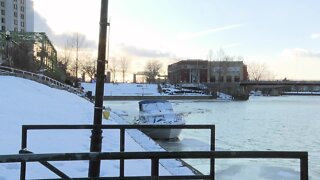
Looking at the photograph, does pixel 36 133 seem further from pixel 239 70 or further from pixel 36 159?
pixel 239 70

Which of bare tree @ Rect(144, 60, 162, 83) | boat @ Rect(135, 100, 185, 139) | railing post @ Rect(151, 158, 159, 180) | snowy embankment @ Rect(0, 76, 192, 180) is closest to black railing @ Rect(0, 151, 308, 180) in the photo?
railing post @ Rect(151, 158, 159, 180)

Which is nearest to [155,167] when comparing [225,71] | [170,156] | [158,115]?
[170,156]

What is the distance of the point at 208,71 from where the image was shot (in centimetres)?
18738

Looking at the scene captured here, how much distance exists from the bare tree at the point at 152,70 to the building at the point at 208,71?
27.4ft

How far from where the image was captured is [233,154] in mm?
4992

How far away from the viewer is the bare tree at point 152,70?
18450cm

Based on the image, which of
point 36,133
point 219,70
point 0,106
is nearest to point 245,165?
point 36,133

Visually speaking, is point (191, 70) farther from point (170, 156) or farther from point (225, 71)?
point (170, 156)

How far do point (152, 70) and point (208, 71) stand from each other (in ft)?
69.4

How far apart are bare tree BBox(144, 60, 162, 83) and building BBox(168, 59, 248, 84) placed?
8.35 m

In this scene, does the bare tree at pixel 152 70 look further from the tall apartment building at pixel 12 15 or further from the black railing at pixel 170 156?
the black railing at pixel 170 156

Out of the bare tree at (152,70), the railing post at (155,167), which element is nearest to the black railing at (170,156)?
the railing post at (155,167)

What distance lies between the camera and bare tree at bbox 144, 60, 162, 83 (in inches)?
7264

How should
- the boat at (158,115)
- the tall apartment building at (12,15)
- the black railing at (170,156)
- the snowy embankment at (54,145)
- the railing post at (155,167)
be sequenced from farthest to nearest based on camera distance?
the tall apartment building at (12,15) → the boat at (158,115) → the snowy embankment at (54,145) → the railing post at (155,167) → the black railing at (170,156)
